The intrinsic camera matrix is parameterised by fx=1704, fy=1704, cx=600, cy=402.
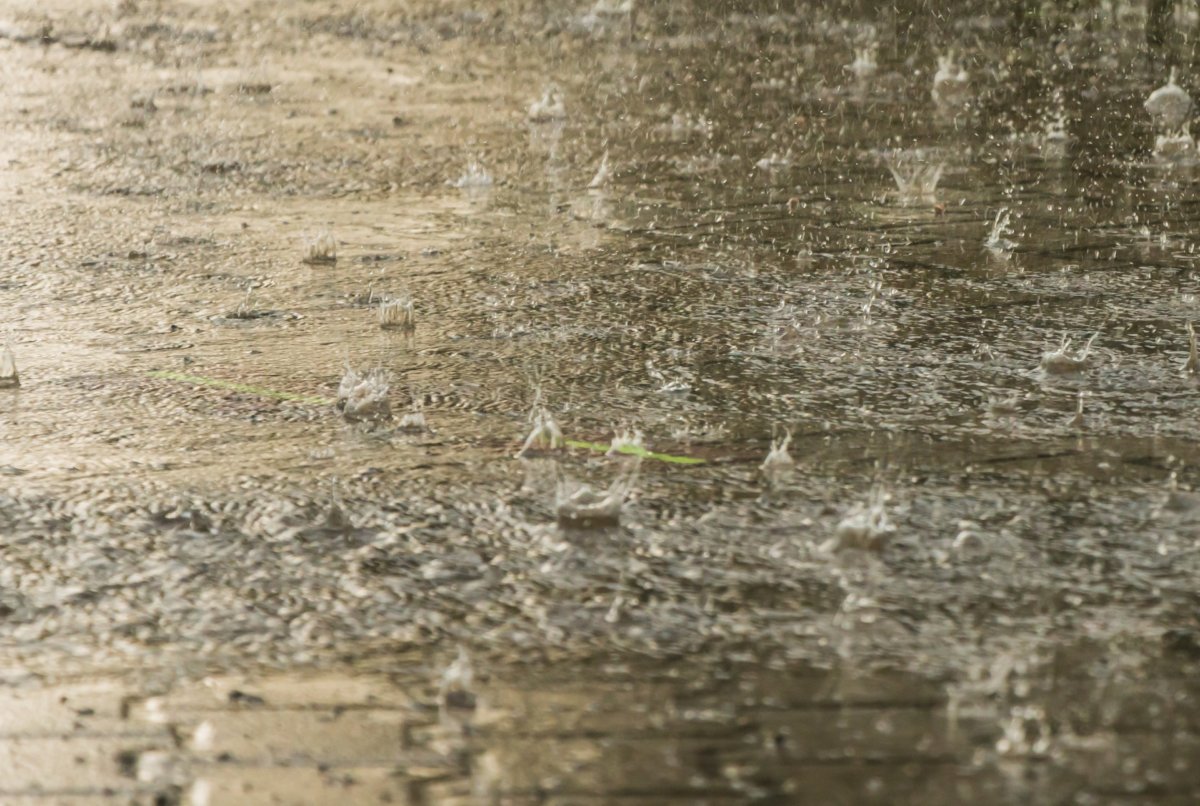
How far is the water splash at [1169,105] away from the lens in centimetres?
865

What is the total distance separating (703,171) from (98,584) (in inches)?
188

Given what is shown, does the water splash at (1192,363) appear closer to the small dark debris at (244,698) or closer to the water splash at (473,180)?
the small dark debris at (244,698)

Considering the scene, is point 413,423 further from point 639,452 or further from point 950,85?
point 950,85

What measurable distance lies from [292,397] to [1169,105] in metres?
6.10

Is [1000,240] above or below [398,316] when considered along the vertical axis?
above

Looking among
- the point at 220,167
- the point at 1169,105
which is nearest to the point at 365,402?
the point at 220,167

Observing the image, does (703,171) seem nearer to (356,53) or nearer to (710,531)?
(710,531)

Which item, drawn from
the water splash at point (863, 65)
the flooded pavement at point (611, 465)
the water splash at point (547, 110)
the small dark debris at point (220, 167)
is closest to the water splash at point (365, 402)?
the flooded pavement at point (611, 465)

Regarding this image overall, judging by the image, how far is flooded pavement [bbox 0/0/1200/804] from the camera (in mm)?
2633

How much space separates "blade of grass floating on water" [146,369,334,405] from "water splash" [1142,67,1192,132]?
5.58 metres

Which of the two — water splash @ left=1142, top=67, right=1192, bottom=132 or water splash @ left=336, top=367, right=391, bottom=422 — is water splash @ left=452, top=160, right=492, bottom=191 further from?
water splash @ left=1142, top=67, right=1192, bottom=132

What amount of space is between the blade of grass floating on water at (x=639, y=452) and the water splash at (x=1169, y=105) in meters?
5.51

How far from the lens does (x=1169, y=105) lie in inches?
353

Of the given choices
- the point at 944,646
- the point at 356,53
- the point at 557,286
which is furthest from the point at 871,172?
the point at 356,53
